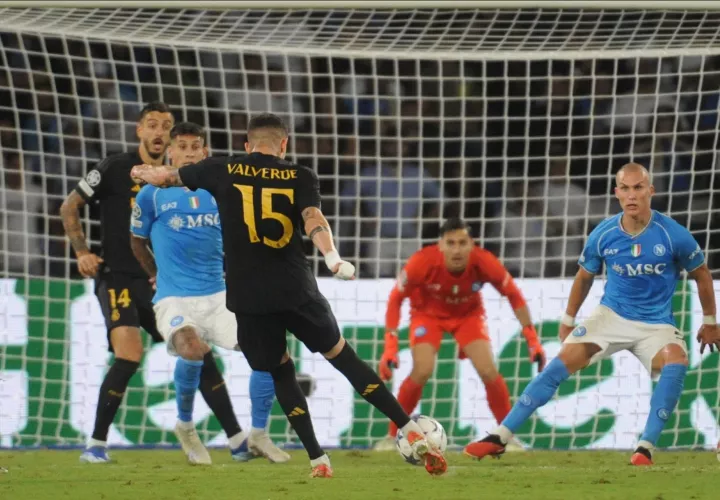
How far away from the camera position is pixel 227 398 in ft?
24.3

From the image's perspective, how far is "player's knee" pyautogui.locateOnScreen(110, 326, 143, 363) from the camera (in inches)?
288

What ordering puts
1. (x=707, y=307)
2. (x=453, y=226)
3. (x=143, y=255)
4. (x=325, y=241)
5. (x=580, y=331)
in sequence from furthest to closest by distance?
(x=453, y=226) < (x=143, y=255) < (x=580, y=331) < (x=707, y=307) < (x=325, y=241)

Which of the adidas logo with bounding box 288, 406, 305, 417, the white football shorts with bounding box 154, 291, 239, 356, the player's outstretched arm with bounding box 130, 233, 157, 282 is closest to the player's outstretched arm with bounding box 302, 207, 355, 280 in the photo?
the adidas logo with bounding box 288, 406, 305, 417

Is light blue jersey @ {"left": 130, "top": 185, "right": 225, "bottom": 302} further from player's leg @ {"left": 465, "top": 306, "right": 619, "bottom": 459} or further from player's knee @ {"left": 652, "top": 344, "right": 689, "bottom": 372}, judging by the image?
player's knee @ {"left": 652, "top": 344, "right": 689, "bottom": 372}

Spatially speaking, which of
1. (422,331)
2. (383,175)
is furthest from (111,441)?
(383,175)

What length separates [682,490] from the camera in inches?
209

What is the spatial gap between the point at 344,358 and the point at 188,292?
1.71 metres

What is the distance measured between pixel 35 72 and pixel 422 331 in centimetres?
322

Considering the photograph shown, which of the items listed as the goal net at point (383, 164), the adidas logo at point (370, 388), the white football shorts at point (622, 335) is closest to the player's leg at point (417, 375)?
the goal net at point (383, 164)

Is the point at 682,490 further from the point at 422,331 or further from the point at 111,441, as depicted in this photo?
the point at 111,441

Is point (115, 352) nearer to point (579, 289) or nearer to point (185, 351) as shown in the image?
point (185, 351)

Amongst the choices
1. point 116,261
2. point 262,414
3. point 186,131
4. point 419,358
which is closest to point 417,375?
point 419,358

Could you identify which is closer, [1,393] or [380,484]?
[380,484]

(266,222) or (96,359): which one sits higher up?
(266,222)
